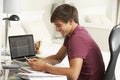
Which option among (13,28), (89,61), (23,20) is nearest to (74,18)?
(89,61)

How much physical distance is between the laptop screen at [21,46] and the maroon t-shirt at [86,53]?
0.61m

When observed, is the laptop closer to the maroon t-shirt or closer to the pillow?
the maroon t-shirt

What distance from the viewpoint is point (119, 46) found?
5.79 feet

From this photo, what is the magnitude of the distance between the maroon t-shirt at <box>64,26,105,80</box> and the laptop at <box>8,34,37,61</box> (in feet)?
1.98

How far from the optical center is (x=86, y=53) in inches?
67.2

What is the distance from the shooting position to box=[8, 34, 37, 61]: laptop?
2180 millimetres

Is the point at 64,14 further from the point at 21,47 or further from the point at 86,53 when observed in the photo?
the point at 21,47

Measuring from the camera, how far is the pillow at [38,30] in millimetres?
3694

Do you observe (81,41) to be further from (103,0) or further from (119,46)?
(103,0)

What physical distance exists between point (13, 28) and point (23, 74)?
1878 millimetres

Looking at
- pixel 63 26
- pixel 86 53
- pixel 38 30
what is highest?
pixel 63 26

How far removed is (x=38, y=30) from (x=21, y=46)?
5.38 ft

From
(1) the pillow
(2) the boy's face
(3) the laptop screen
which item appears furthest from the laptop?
(1) the pillow

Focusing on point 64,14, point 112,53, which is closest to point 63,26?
point 64,14
